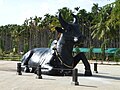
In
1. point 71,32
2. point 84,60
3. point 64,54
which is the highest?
point 71,32

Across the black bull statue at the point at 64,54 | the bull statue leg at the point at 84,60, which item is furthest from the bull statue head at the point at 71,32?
the bull statue leg at the point at 84,60

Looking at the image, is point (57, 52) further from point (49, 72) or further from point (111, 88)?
point (111, 88)

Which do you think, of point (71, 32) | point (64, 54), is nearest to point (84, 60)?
point (64, 54)

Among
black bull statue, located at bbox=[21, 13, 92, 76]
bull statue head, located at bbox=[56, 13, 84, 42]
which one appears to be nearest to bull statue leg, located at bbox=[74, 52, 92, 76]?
black bull statue, located at bbox=[21, 13, 92, 76]

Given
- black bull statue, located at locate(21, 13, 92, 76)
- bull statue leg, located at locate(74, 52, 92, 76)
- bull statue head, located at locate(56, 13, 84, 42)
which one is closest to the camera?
bull statue head, located at locate(56, 13, 84, 42)

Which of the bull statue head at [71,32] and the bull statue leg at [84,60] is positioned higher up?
the bull statue head at [71,32]

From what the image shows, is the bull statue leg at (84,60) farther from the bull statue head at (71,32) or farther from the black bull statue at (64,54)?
the bull statue head at (71,32)

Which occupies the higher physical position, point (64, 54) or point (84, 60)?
point (64, 54)

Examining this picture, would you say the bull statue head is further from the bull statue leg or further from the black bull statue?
the bull statue leg

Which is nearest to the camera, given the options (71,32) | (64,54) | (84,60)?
(71,32)

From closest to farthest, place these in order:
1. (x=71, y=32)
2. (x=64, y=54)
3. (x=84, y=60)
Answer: (x=71, y=32) < (x=64, y=54) < (x=84, y=60)

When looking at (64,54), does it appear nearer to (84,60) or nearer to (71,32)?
(84,60)

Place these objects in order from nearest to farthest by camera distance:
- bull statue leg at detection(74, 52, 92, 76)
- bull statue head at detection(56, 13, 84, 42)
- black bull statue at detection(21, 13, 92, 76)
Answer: bull statue head at detection(56, 13, 84, 42) → black bull statue at detection(21, 13, 92, 76) → bull statue leg at detection(74, 52, 92, 76)

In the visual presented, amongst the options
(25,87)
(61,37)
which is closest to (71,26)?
(61,37)
